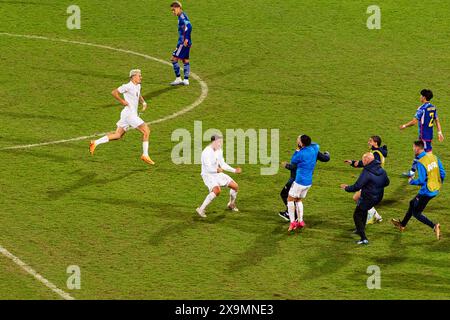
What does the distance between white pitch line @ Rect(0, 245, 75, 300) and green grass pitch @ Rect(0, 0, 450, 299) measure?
15 cm

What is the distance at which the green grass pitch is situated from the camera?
23.5 metres

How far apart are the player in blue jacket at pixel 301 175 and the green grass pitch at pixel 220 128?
49 cm

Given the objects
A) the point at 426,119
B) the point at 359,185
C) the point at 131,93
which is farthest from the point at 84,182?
the point at 426,119

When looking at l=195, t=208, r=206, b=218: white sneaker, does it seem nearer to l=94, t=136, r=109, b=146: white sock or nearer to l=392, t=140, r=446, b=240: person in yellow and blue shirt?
l=94, t=136, r=109, b=146: white sock

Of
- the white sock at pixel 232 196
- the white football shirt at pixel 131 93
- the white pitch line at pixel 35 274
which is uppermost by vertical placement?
the white football shirt at pixel 131 93

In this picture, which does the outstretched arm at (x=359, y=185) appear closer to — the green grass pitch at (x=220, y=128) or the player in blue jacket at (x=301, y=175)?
the player in blue jacket at (x=301, y=175)

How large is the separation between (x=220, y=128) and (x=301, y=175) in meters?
7.65

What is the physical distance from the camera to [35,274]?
23.2 meters

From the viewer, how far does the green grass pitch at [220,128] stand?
23531 millimetres

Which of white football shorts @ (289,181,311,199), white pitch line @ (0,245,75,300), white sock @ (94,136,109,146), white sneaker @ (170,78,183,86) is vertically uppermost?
white sneaker @ (170,78,183,86)

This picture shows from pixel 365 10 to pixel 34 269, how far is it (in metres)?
24.8

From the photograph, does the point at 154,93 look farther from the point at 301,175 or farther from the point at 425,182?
the point at 425,182

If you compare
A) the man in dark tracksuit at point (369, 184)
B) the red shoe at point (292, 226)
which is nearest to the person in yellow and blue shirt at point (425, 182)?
the man in dark tracksuit at point (369, 184)

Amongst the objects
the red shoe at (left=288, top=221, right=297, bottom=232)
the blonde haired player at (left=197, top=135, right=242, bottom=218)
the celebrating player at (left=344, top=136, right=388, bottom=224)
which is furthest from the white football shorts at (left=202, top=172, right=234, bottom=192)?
the celebrating player at (left=344, top=136, right=388, bottom=224)
